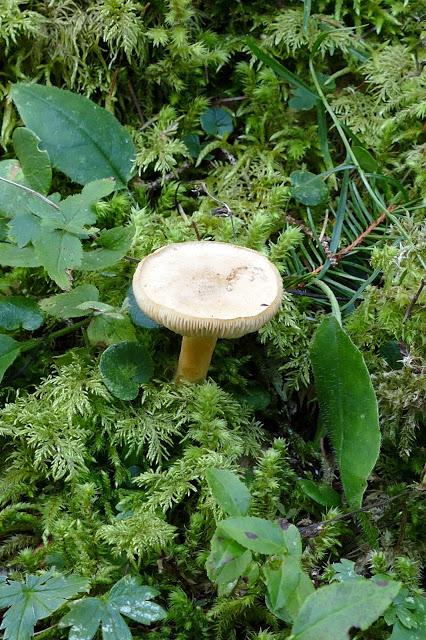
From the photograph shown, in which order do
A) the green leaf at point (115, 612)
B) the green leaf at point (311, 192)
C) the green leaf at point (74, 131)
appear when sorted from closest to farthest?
the green leaf at point (115, 612) < the green leaf at point (74, 131) < the green leaf at point (311, 192)

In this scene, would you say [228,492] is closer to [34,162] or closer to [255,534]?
[255,534]

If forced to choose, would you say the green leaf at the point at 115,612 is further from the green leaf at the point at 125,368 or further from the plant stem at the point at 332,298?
the plant stem at the point at 332,298

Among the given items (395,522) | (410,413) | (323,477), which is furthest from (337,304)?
(395,522)

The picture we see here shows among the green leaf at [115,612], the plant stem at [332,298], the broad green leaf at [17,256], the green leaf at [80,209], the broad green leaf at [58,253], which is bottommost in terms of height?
the green leaf at [115,612]

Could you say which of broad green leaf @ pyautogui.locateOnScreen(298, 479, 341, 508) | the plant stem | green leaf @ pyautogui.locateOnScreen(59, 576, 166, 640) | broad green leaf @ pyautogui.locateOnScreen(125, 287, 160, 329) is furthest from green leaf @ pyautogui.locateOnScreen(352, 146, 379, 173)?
green leaf @ pyautogui.locateOnScreen(59, 576, 166, 640)

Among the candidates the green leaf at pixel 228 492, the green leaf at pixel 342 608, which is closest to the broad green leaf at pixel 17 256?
the green leaf at pixel 228 492

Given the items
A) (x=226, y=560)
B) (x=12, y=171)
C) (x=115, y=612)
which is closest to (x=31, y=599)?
(x=115, y=612)

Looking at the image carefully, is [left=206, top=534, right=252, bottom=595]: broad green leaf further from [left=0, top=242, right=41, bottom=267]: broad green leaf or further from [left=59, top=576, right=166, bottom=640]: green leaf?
[left=0, top=242, right=41, bottom=267]: broad green leaf

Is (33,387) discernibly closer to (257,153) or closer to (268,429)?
(268,429)
